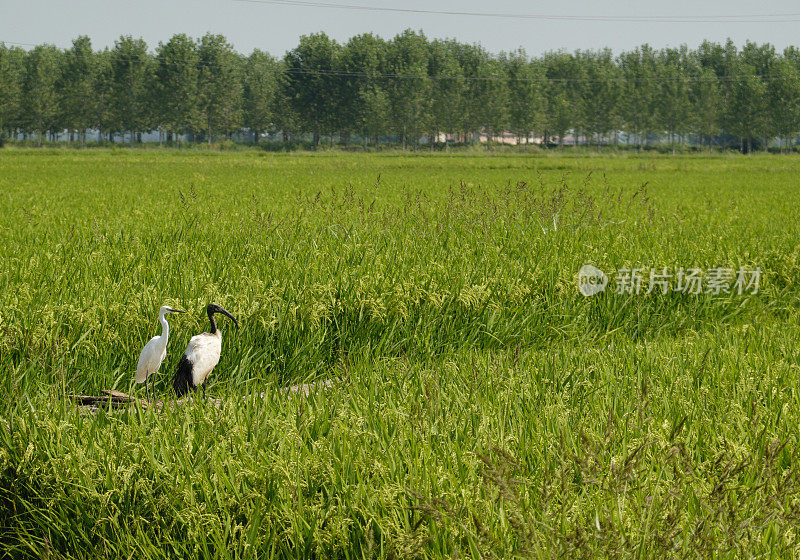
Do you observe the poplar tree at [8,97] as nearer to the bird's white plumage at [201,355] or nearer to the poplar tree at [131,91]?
the poplar tree at [131,91]

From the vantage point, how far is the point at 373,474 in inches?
99.0

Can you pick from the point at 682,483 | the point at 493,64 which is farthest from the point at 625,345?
the point at 493,64

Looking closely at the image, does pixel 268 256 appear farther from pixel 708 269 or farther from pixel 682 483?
pixel 682 483

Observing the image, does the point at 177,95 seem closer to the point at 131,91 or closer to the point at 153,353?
the point at 131,91

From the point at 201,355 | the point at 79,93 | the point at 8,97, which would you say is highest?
the point at 79,93

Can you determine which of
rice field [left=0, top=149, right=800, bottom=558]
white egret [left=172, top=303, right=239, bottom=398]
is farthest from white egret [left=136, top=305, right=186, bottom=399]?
rice field [left=0, top=149, right=800, bottom=558]

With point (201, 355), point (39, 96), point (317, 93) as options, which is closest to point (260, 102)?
point (317, 93)

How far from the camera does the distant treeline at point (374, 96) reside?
87.6 m

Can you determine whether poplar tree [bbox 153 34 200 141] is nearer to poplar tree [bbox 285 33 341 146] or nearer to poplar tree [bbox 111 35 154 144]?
poplar tree [bbox 111 35 154 144]

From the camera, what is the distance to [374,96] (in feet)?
292

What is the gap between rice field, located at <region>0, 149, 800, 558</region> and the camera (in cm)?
218

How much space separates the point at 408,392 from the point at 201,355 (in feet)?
4.11

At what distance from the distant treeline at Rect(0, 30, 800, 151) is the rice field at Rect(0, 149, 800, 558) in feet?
274

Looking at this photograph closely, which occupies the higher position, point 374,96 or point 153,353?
point 374,96
